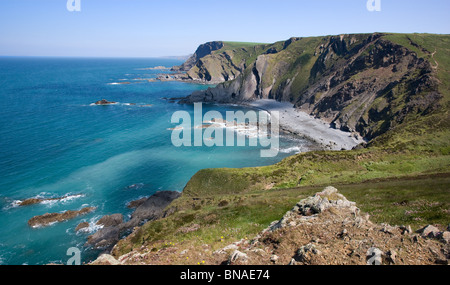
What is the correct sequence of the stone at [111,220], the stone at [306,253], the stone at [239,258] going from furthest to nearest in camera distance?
the stone at [111,220]
the stone at [239,258]
the stone at [306,253]

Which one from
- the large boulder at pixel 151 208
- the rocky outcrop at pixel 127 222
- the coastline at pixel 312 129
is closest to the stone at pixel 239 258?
the rocky outcrop at pixel 127 222

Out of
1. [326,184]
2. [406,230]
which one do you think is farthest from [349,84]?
[406,230]

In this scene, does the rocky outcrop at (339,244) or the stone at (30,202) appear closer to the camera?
the rocky outcrop at (339,244)

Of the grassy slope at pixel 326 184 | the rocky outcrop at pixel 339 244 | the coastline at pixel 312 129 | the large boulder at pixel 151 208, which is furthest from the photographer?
the coastline at pixel 312 129

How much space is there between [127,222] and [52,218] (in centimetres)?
1608

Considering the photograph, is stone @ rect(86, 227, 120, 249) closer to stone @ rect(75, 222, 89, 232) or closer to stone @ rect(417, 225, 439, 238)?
stone @ rect(75, 222, 89, 232)

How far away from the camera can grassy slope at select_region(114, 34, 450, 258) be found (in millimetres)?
26375

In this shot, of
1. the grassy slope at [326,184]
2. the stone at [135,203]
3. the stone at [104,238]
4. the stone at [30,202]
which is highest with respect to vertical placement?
the grassy slope at [326,184]

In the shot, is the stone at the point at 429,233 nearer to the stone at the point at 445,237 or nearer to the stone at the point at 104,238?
the stone at the point at 445,237

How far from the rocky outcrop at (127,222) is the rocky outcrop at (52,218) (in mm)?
6684

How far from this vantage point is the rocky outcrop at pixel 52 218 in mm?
→ 49775

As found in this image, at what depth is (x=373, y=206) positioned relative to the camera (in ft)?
92.7

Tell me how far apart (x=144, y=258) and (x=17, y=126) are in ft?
372
